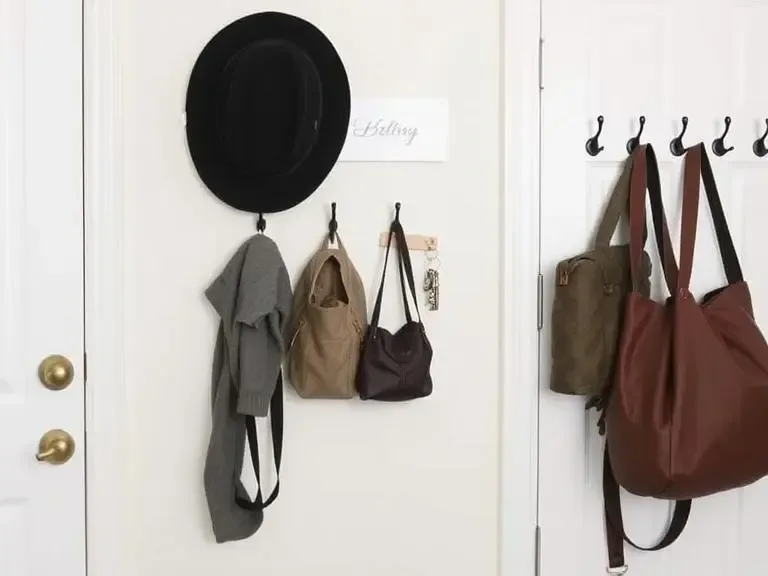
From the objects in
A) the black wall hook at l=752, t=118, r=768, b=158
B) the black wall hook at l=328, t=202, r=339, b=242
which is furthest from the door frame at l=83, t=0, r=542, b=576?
the black wall hook at l=752, t=118, r=768, b=158

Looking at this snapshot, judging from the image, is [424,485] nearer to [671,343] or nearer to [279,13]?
[671,343]

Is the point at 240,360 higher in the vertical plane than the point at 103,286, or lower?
lower

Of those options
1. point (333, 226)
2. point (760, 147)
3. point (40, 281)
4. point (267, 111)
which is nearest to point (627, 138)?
point (760, 147)

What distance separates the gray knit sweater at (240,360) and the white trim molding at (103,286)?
20 cm

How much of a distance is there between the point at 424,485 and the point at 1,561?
85cm

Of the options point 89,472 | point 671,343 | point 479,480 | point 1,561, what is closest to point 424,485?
point 479,480

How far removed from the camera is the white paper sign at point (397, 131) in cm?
139

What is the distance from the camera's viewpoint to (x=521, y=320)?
4.61 feet

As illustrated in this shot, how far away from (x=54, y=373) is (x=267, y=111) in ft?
2.19

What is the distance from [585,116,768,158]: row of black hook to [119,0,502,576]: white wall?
20 cm

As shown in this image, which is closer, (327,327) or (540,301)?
(327,327)

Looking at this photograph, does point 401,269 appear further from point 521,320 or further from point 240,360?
point 240,360

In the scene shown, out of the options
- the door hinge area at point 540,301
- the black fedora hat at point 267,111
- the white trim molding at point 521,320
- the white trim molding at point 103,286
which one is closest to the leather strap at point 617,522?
the white trim molding at point 521,320

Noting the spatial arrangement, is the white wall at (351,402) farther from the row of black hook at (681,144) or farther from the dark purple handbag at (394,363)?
the row of black hook at (681,144)
